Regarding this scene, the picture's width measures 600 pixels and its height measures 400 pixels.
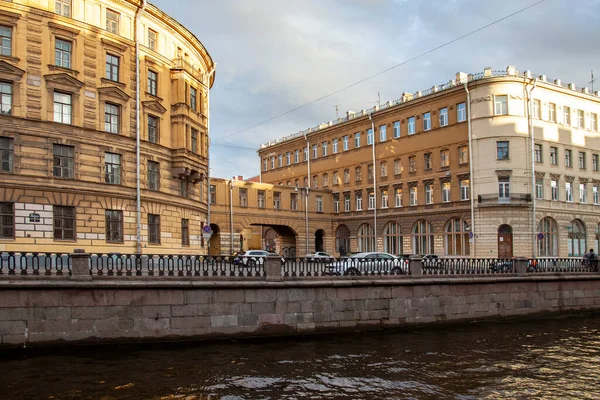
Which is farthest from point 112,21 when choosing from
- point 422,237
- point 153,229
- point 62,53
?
point 422,237

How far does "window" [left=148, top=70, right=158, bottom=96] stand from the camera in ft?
87.2

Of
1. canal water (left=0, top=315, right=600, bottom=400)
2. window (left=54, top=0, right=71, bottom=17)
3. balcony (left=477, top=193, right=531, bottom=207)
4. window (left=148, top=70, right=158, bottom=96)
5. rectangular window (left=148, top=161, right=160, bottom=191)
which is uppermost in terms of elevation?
window (left=54, top=0, right=71, bottom=17)

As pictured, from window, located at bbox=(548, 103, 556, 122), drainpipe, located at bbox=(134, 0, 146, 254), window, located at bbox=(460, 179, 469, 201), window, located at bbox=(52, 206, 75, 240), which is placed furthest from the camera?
window, located at bbox=(548, 103, 556, 122)

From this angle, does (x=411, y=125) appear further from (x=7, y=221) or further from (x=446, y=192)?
(x=7, y=221)

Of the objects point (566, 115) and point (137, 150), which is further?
point (566, 115)

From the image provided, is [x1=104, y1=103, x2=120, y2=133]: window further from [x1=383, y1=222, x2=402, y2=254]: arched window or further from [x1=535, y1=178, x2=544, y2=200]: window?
[x1=535, y1=178, x2=544, y2=200]: window

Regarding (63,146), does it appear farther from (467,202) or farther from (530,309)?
(467,202)

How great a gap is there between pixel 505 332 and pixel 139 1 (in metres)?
21.0

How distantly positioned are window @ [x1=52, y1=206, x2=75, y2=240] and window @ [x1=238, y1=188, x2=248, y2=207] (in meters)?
25.9

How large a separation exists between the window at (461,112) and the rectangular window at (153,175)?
25.2m

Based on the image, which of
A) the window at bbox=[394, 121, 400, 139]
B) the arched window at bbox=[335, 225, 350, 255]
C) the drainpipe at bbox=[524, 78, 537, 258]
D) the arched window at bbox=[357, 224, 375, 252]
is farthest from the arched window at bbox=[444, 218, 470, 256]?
the arched window at bbox=[335, 225, 350, 255]

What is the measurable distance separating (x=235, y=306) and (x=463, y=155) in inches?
1236

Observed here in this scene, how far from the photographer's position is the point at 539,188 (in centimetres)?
4041

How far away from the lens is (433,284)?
17.8m
